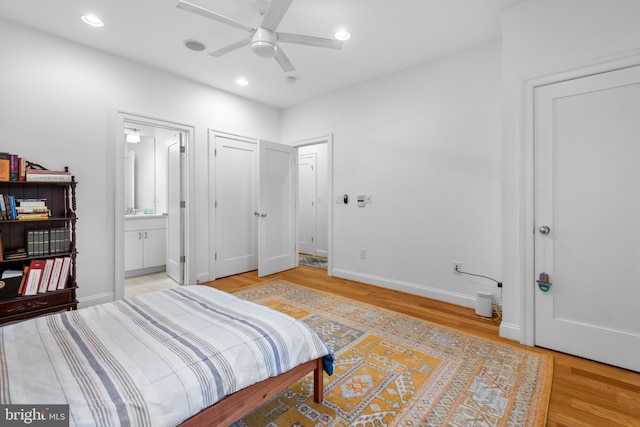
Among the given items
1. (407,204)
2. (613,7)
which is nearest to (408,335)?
(407,204)

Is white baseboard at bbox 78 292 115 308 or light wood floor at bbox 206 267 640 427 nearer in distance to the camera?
light wood floor at bbox 206 267 640 427

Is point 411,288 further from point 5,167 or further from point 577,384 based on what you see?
point 5,167

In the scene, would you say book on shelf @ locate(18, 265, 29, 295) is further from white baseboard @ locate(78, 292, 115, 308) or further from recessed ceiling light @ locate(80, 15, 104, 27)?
recessed ceiling light @ locate(80, 15, 104, 27)

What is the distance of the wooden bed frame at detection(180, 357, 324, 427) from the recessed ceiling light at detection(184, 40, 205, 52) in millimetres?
3208

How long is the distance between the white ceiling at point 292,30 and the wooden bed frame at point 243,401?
273 cm

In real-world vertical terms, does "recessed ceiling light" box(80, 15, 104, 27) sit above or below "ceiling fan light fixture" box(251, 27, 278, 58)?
above

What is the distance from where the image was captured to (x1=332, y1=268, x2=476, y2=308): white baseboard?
10.5 ft

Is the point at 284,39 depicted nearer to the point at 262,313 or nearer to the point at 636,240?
the point at 262,313

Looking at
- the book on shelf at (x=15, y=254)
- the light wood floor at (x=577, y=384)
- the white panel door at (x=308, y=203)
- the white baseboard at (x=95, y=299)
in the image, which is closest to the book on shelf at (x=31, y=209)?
the book on shelf at (x=15, y=254)

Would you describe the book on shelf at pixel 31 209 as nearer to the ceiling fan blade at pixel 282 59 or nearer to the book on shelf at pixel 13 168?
the book on shelf at pixel 13 168

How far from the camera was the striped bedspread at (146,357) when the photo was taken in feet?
3.16

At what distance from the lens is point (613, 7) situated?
80.4 inches

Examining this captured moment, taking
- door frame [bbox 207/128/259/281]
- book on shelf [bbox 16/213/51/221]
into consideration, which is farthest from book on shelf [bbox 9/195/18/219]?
door frame [bbox 207/128/259/281]

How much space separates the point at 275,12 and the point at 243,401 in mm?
2284
